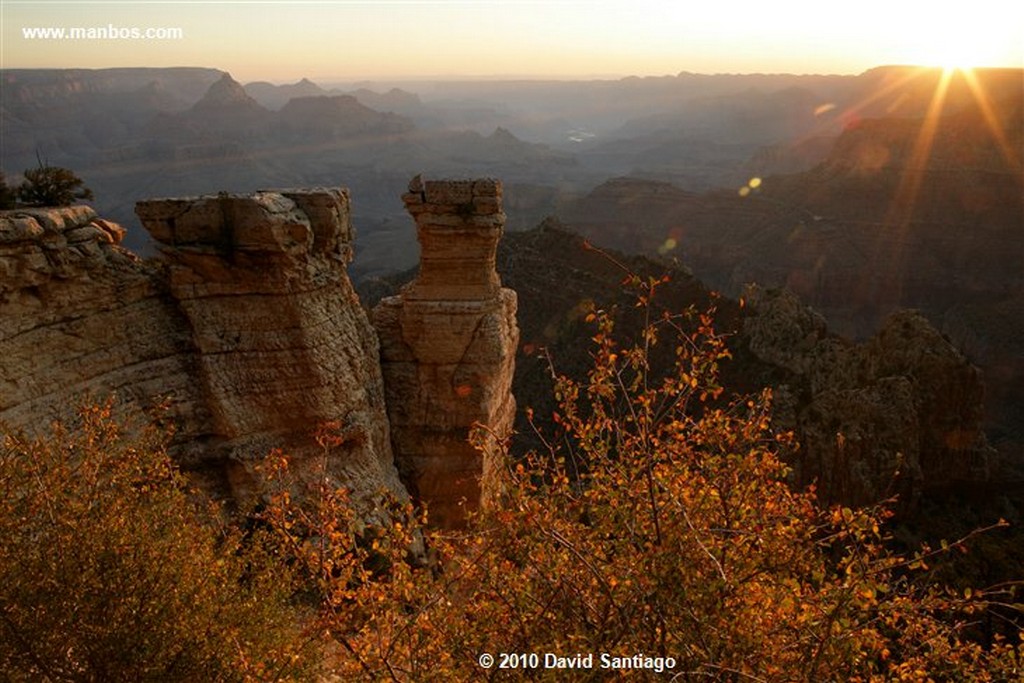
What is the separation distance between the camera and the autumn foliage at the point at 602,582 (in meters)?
5.35

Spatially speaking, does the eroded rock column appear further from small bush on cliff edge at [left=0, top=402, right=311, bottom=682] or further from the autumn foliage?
small bush on cliff edge at [left=0, top=402, right=311, bottom=682]

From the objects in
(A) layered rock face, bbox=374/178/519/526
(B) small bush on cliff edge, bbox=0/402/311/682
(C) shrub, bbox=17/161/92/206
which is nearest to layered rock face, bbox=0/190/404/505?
(C) shrub, bbox=17/161/92/206

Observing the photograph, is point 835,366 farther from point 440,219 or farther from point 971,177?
point 971,177

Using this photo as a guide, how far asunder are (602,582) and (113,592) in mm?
6224

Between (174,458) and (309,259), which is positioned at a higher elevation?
(309,259)

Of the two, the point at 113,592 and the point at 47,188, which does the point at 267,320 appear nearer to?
the point at 47,188

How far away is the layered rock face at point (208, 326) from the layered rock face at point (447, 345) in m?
1.44

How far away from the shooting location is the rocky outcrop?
87.4 feet

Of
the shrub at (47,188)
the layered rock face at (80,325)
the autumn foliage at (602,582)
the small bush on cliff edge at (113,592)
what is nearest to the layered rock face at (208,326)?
the layered rock face at (80,325)

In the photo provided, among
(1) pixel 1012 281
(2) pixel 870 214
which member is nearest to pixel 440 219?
(1) pixel 1012 281

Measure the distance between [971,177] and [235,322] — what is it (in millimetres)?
98265

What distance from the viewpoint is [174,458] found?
12.8 m

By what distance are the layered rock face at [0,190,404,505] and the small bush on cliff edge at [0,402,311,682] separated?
8.07ft

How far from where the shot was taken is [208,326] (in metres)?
13.0
